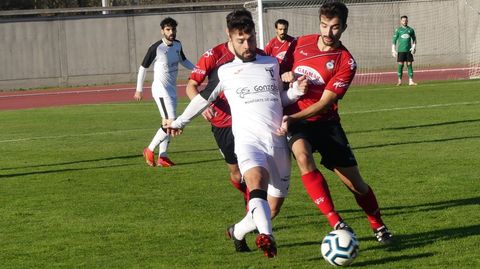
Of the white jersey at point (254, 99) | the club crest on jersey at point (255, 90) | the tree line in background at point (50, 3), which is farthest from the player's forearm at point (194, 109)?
the tree line in background at point (50, 3)

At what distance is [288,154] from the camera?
7.93m

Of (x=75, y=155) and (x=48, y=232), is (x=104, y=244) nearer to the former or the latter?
(x=48, y=232)

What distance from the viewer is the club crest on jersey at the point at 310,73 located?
828cm

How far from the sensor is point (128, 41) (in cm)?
4516

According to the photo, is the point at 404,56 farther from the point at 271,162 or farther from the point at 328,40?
the point at 271,162

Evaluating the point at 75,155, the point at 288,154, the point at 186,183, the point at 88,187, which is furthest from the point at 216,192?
the point at 75,155

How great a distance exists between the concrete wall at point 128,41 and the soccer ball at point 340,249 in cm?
3595

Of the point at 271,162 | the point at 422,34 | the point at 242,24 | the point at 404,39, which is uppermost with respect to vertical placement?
the point at 242,24

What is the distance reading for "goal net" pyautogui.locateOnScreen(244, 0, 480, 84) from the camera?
139 ft

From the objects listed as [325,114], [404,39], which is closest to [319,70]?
[325,114]

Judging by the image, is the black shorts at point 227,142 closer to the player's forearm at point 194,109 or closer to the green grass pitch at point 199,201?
the green grass pitch at point 199,201

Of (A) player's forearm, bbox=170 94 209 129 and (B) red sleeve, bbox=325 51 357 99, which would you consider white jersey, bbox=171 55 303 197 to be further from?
(B) red sleeve, bbox=325 51 357 99

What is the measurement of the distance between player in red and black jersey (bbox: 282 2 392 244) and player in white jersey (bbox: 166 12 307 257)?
16cm

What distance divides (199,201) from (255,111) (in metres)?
3.87
